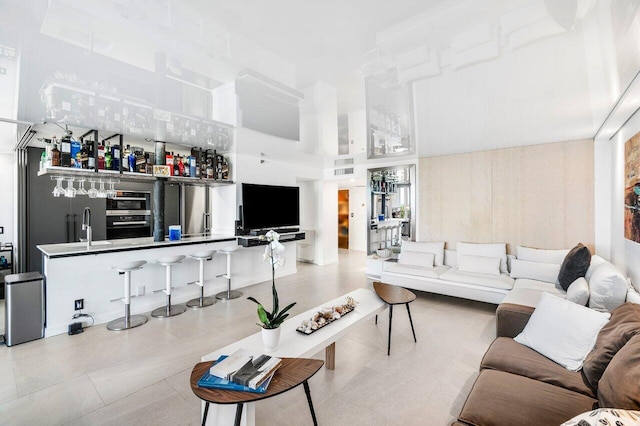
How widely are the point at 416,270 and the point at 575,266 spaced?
1922 millimetres

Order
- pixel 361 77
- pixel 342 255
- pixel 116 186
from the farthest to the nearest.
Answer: pixel 342 255 → pixel 116 186 → pixel 361 77

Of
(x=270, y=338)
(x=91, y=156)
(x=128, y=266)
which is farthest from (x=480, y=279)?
(x=91, y=156)

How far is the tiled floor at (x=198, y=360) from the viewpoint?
195 centimetres

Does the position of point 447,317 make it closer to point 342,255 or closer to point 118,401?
point 118,401

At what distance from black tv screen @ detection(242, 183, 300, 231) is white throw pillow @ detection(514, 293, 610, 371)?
4.14 meters

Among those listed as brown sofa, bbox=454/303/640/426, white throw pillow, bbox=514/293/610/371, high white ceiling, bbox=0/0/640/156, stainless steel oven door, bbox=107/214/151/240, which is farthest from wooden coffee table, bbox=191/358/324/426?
stainless steel oven door, bbox=107/214/151/240

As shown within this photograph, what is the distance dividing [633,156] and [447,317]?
100 inches

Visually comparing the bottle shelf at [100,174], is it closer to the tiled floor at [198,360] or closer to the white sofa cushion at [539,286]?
the tiled floor at [198,360]

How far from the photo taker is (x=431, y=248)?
500 cm

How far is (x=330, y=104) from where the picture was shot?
9.57ft

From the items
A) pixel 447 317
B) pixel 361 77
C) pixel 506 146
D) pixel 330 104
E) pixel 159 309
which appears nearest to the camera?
pixel 361 77

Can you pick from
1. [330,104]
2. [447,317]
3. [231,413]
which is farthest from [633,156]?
[231,413]

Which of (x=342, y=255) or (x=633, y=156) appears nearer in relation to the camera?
(x=633, y=156)

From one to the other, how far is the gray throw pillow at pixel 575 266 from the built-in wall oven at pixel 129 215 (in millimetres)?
6673
